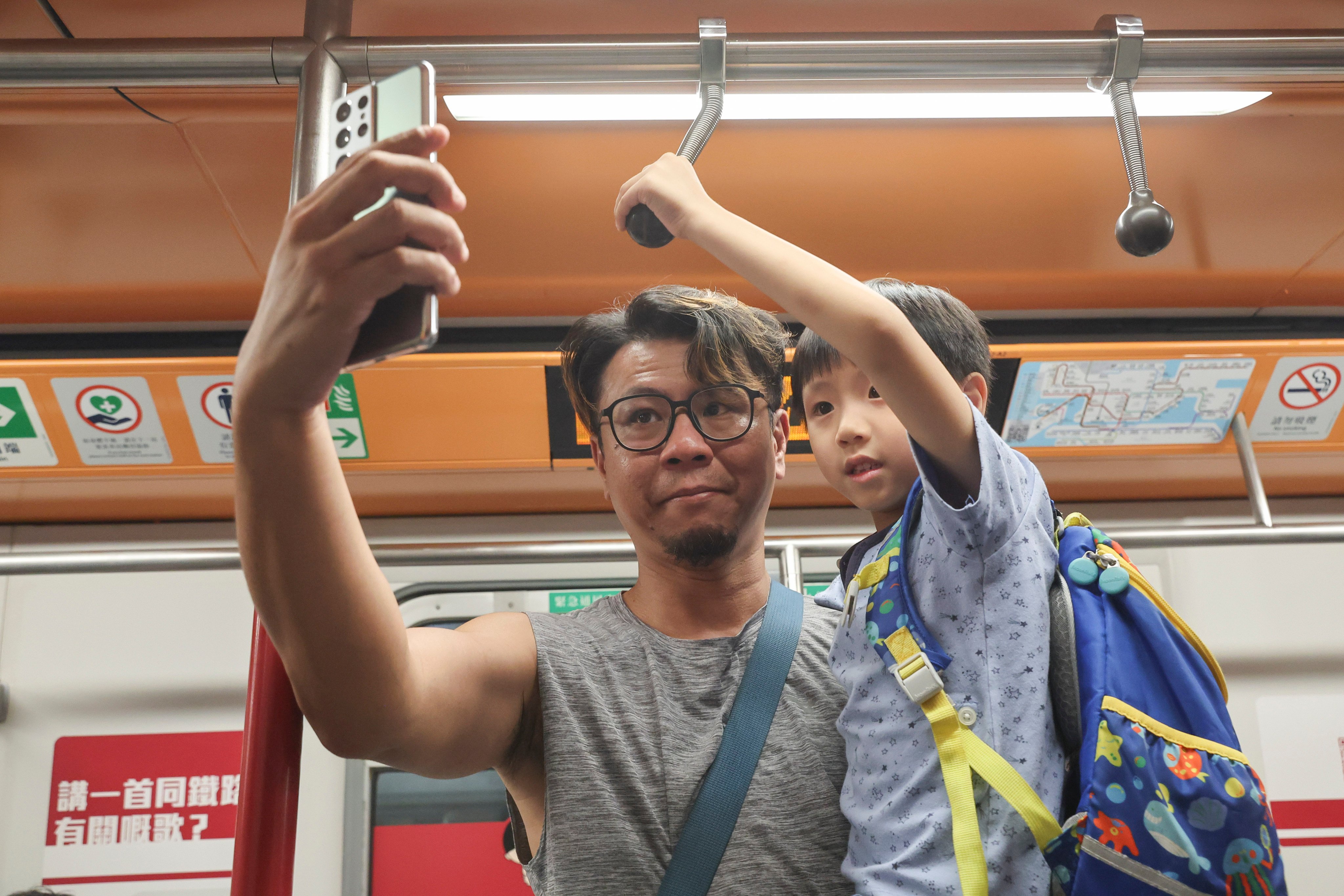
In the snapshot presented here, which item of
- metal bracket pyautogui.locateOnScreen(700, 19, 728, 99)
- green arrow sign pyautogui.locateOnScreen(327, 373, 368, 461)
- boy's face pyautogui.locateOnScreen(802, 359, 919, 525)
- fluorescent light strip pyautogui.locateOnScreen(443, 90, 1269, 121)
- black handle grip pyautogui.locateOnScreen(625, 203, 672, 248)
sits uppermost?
fluorescent light strip pyautogui.locateOnScreen(443, 90, 1269, 121)

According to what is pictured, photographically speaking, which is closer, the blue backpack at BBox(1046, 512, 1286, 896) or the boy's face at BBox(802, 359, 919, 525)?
the blue backpack at BBox(1046, 512, 1286, 896)

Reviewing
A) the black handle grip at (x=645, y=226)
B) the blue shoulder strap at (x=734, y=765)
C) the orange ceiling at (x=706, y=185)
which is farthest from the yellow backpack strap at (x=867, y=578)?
the orange ceiling at (x=706, y=185)

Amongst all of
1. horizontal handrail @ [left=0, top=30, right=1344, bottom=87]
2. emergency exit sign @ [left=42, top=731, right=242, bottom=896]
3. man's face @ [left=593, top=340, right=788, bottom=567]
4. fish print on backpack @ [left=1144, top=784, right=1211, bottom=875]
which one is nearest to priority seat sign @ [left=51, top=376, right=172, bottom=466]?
emergency exit sign @ [left=42, top=731, right=242, bottom=896]

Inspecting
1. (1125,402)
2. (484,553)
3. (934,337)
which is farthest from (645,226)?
(1125,402)

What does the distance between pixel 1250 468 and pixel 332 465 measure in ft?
10.5

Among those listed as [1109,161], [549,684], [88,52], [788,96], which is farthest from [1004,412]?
[88,52]

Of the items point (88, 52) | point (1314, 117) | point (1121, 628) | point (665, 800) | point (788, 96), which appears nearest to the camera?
point (1121, 628)

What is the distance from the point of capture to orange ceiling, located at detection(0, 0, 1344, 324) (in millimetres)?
1924

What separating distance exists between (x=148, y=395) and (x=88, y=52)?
1.65 metres

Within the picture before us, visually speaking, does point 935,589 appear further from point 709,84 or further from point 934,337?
point 709,84

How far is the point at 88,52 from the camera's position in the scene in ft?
5.10

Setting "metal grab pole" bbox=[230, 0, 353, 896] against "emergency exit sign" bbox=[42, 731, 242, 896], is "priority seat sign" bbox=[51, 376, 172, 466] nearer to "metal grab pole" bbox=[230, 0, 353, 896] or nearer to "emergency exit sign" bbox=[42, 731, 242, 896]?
"emergency exit sign" bbox=[42, 731, 242, 896]

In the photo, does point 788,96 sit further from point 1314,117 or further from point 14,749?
point 14,749

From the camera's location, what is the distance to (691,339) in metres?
1.82
